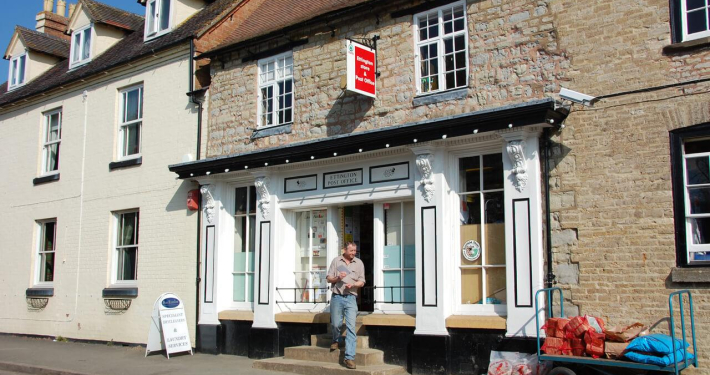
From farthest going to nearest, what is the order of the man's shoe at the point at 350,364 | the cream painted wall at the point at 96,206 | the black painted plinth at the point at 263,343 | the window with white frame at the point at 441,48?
the cream painted wall at the point at 96,206 → the black painted plinth at the point at 263,343 → the window with white frame at the point at 441,48 → the man's shoe at the point at 350,364

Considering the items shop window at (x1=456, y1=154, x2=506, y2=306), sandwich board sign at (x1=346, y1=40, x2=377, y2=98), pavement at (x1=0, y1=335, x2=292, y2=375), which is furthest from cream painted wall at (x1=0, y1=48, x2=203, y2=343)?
shop window at (x1=456, y1=154, x2=506, y2=306)

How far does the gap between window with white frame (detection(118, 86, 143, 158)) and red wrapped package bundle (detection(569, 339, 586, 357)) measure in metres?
11.5

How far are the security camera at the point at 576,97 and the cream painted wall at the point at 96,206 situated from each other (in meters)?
8.49

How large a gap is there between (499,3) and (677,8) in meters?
2.66

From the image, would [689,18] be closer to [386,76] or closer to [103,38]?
[386,76]

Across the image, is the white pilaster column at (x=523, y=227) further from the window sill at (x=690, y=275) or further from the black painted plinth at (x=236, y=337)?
the black painted plinth at (x=236, y=337)

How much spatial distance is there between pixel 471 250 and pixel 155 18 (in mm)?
10855

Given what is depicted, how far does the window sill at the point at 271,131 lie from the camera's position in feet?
45.1

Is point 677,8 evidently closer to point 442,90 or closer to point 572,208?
point 572,208

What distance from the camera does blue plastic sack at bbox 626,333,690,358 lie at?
7898mm

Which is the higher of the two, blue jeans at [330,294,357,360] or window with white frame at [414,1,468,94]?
window with white frame at [414,1,468,94]

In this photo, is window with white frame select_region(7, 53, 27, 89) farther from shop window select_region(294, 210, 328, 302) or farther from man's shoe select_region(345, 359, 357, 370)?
man's shoe select_region(345, 359, 357, 370)

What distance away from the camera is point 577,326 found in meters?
8.67

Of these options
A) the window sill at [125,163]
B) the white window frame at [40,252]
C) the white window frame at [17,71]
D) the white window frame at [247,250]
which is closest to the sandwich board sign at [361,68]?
the white window frame at [247,250]
